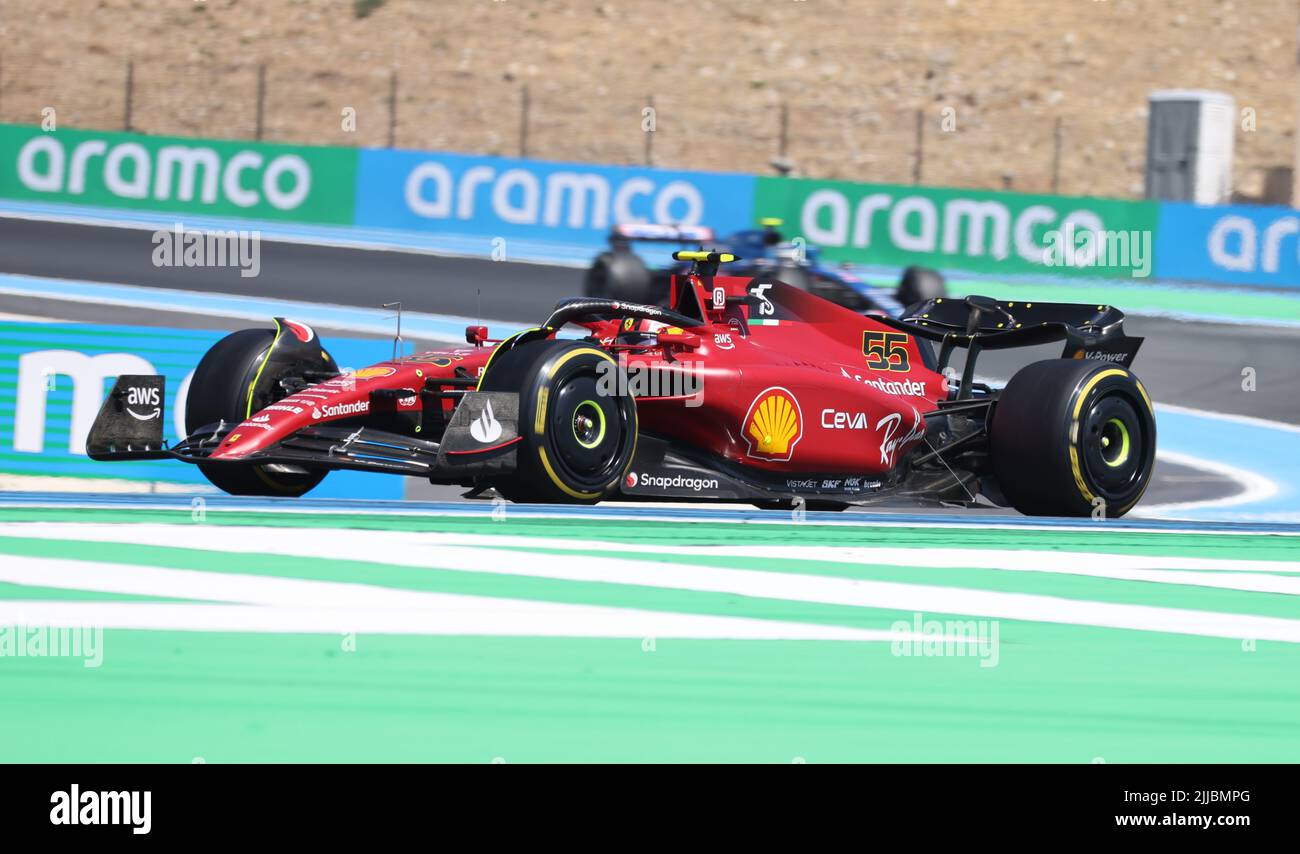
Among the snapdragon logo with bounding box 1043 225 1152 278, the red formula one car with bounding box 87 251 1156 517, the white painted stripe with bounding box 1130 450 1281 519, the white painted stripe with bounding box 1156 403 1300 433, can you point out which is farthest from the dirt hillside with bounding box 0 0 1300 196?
the red formula one car with bounding box 87 251 1156 517

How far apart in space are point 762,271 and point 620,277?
7.17ft

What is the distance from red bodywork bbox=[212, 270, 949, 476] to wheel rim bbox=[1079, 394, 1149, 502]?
0.96 meters

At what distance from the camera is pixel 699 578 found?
7324 mm

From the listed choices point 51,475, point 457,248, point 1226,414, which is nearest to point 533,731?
point 51,475

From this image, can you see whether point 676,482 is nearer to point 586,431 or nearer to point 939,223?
point 586,431

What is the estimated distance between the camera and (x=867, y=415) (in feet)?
32.8

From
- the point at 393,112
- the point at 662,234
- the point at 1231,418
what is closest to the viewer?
the point at 1231,418

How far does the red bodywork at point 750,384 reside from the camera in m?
9.11

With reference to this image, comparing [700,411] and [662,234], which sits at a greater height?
[662,234]

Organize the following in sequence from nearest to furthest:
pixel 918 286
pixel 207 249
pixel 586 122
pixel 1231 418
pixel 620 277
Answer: pixel 1231 418 < pixel 620 277 < pixel 918 286 < pixel 207 249 < pixel 586 122
